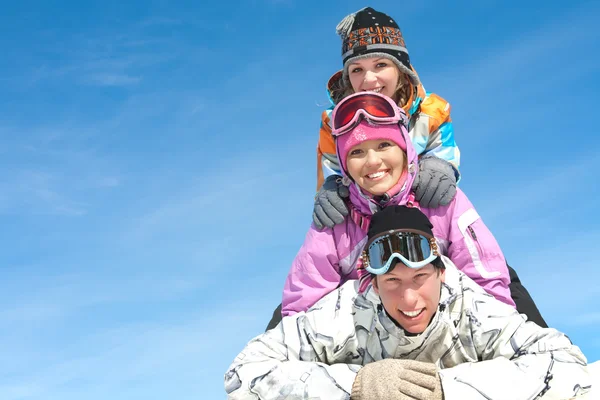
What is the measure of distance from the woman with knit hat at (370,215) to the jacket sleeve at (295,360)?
413 millimetres

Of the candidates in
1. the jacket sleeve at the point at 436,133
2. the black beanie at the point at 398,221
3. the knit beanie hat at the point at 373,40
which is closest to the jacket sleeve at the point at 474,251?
the jacket sleeve at the point at 436,133

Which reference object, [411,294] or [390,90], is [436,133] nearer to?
[390,90]

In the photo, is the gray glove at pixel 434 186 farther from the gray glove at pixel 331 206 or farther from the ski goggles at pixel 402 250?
the ski goggles at pixel 402 250

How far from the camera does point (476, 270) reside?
4.73 metres

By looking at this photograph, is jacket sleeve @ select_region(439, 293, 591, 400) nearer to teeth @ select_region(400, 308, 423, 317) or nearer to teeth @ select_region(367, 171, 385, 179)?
teeth @ select_region(400, 308, 423, 317)

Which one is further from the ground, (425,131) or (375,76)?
(375,76)

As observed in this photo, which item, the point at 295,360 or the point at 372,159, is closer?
the point at 295,360

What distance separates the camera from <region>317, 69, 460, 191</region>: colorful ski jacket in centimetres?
525

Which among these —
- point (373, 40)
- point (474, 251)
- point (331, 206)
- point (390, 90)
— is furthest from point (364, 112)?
point (474, 251)

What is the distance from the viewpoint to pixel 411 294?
3.91 metres

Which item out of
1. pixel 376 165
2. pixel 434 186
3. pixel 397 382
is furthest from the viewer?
pixel 434 186

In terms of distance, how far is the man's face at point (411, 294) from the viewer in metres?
3.93

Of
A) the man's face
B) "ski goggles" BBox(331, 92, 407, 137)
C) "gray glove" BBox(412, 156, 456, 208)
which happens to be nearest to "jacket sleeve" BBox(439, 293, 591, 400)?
the man's face

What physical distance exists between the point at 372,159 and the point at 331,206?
1.63ft
